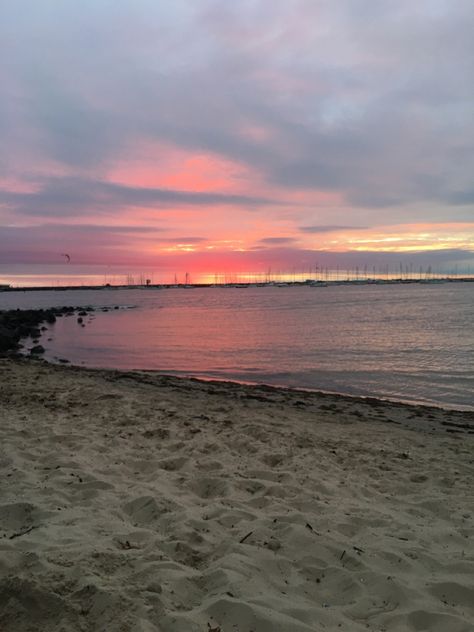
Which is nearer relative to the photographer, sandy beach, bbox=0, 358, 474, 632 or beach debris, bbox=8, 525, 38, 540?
sandy beach, bbox=0, 358, 474, 632

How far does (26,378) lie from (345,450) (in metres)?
9.50

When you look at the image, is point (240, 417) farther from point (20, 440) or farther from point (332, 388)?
point (332, 388)

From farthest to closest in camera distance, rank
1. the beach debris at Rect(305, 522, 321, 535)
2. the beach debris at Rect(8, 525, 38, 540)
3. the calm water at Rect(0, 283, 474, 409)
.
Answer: the calm water at Rect(0, 283, 474, 409) → the beach debris at Rect(305, 522, 321, 535) → the beach debris at Rect(8, 525, 38, 540)

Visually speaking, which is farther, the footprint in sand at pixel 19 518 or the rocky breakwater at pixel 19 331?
the rocky breakwater at pixel 19 331

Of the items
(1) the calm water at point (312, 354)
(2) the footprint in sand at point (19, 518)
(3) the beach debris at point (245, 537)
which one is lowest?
(1) the calm water at point (312, 354)

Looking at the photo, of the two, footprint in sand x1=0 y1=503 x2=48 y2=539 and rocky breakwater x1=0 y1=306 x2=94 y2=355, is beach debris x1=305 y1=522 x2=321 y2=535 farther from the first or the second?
rocky breakwater x1=0 y1=306 x2=94 y2=355

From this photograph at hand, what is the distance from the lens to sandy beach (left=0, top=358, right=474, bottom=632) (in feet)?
9.52

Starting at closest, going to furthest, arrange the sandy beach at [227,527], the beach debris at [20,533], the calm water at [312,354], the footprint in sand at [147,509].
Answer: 1. the sandy beach at [227,527]
2. the beach debris at [20,533]
3. the footprint in sand at [147,509]
4. the calm water at [312,354]

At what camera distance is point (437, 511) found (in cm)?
477

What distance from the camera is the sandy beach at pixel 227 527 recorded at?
290 cm

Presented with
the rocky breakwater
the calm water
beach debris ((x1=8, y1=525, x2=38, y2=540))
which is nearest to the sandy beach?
beach debris ((x1=8, y1=525, x2=38, y2=540))

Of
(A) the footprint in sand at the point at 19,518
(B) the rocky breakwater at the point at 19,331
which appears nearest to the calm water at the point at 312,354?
(B) the rocky breakwater at the point at 19,331

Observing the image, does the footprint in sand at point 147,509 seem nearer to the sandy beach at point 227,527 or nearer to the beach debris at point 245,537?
the sandy beach at point 227,527

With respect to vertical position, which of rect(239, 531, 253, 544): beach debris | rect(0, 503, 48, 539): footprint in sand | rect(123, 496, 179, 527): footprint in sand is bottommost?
rect(239, 531, 253, 544): beach debris
